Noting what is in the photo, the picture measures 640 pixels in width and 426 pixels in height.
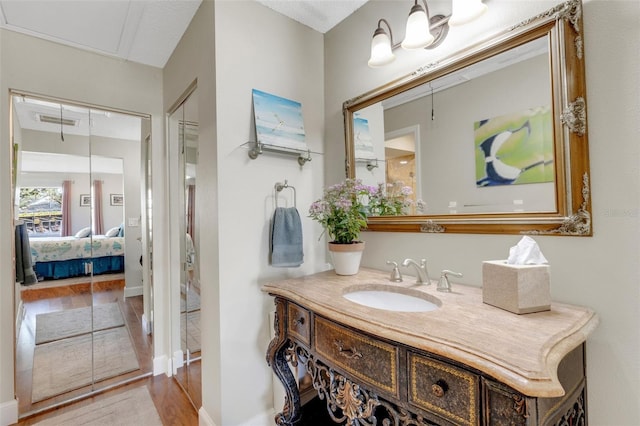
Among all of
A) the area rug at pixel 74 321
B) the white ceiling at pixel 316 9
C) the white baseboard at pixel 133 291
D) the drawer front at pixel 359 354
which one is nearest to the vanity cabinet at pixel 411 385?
the drawer front at pixel 359 354

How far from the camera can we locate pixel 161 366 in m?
2.37

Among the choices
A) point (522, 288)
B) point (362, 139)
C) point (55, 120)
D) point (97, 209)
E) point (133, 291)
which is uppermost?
point (55, 120)

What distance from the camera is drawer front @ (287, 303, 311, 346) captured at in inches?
46.4

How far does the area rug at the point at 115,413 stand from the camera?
71.2 inches

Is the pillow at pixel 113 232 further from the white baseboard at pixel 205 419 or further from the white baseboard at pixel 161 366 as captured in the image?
the white baseboard at pixel 205 419

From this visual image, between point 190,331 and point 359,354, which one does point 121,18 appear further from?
point 359,354

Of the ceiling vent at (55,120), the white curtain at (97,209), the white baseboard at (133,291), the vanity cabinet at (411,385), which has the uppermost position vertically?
the ceiling vent at (55,120)

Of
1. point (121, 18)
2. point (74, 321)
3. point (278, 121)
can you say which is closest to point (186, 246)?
point (74, 321)

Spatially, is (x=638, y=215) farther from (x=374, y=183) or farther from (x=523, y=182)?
(x=374, y=183)

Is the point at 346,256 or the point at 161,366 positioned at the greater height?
the point at 346,256

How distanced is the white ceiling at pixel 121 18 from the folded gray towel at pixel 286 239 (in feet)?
4.03

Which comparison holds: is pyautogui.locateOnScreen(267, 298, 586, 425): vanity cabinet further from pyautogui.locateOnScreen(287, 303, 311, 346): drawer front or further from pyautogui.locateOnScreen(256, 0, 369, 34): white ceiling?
pyautogui.locateOnScreen(256, 0, 369, 34): white ceiling

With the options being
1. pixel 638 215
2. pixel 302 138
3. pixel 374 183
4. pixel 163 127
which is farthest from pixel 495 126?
pixel 163 127

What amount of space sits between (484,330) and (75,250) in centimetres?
277
